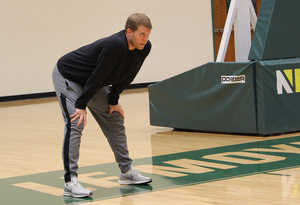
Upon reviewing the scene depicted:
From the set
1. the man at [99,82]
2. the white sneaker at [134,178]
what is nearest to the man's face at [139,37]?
the man at [99,82]

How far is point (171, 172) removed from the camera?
4.45m

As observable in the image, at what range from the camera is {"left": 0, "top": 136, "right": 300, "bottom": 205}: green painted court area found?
3863 mm

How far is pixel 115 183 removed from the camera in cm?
415

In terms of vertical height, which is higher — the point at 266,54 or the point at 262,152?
the point at 266,54

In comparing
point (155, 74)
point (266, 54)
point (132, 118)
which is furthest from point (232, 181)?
point (155, 74)

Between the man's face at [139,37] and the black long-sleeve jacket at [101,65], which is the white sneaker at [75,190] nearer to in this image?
the black long-sleeve jacket at [101,65]

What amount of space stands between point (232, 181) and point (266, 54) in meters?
2.39

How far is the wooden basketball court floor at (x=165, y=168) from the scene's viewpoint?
365 cm

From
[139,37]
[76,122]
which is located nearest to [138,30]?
[139,37]

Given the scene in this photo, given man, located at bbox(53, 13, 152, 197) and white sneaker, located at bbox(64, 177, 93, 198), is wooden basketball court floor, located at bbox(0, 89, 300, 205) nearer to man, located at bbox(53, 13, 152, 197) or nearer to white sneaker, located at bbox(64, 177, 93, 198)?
white sneaker, located at bbox(64, 177, 93, 198)

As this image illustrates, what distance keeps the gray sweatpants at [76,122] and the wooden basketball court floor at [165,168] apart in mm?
238

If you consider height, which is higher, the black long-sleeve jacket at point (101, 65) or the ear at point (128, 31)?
the ear at point (128, 31)

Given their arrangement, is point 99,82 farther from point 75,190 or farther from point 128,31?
point 75,190

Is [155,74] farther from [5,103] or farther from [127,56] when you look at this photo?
[127,56]
